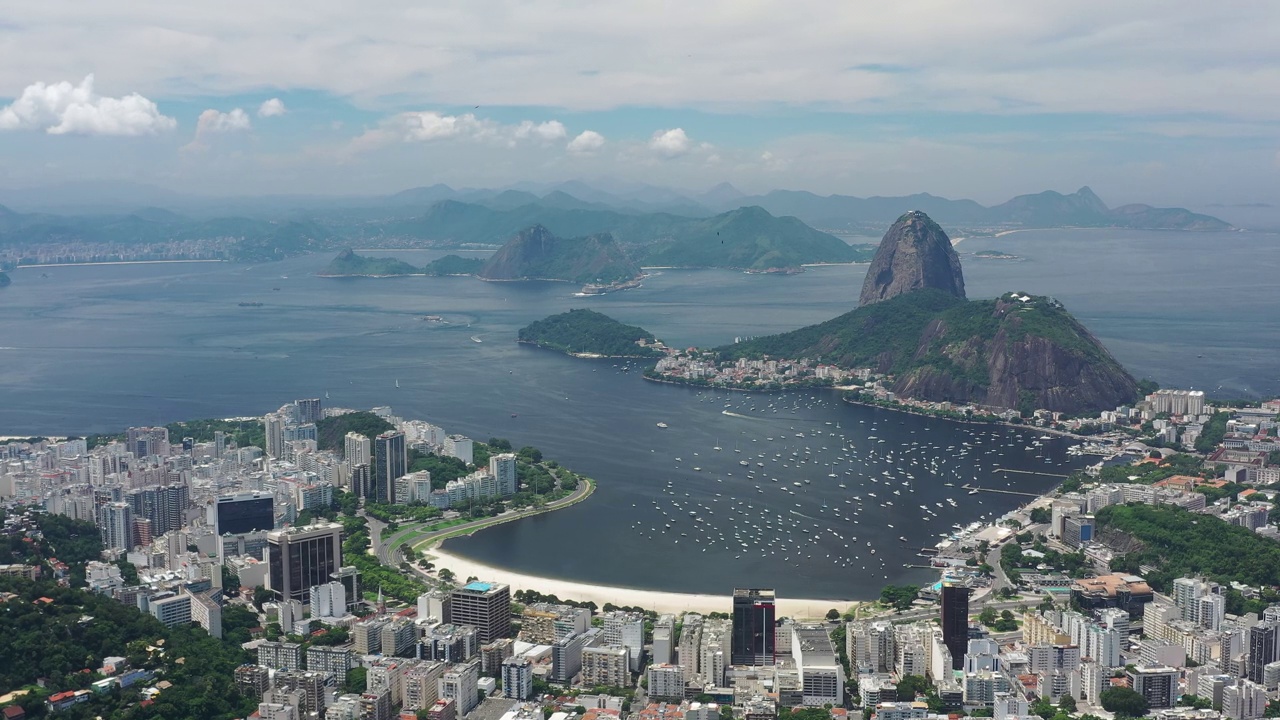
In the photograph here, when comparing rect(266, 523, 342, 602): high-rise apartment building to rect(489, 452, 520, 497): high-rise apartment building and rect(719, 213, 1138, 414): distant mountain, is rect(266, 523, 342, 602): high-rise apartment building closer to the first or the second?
rect(489, 452, 520, 497): high-rise apartment building

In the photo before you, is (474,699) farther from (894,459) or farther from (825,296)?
(825,296)

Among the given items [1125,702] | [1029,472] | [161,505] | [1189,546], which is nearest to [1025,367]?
[1029,472]

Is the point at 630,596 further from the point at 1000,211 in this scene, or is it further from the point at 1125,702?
the point at 1000,211

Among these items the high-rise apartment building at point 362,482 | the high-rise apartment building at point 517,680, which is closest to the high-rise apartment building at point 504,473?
the high-rise apartment building at point 362,482

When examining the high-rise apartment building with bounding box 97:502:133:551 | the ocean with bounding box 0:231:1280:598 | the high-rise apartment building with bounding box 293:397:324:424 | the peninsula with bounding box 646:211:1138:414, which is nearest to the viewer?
the high-rise apartment building with bounding box 97:502:133:551

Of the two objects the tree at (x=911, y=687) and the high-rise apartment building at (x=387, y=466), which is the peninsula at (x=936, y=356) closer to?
the high-rise apartment building at (x=387, y=466)

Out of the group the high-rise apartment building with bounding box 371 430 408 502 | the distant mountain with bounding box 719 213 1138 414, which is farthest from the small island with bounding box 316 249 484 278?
the high-rise apartment building with bounding box 371 430 408 502
